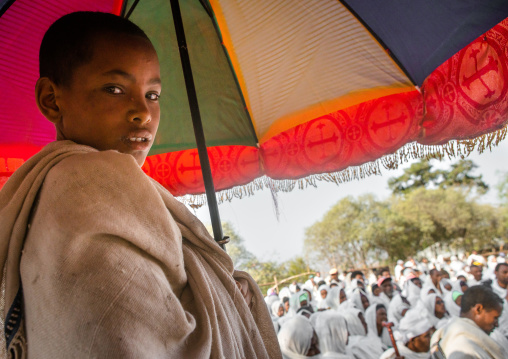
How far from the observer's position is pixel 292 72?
191 centimetres

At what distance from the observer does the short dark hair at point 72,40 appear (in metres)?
0.78

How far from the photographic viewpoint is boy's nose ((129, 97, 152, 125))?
80cm

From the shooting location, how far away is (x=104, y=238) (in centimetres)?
54

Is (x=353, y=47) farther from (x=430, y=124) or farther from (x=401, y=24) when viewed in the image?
(x=430, y=124)

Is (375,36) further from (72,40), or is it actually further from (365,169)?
(72,40)

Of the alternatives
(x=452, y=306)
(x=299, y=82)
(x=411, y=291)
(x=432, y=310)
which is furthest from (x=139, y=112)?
(x=411, y=291)

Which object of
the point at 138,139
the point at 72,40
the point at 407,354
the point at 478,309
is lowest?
the point at 407,354

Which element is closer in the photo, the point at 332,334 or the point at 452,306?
the point at 332,334

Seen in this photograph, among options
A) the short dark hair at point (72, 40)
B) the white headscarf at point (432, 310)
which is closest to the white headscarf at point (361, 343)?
the white headscarf at point (432, 310)

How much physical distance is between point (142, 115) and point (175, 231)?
31 centimetres

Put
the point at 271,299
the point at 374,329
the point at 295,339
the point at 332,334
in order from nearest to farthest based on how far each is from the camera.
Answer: the point at 295,339 < the point at 332,334 < the point at 374,329 < the point at 271,299

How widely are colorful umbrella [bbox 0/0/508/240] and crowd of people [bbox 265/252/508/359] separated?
435cm

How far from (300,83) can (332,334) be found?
6360 millimetres

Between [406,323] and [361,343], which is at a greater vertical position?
[406,323]
